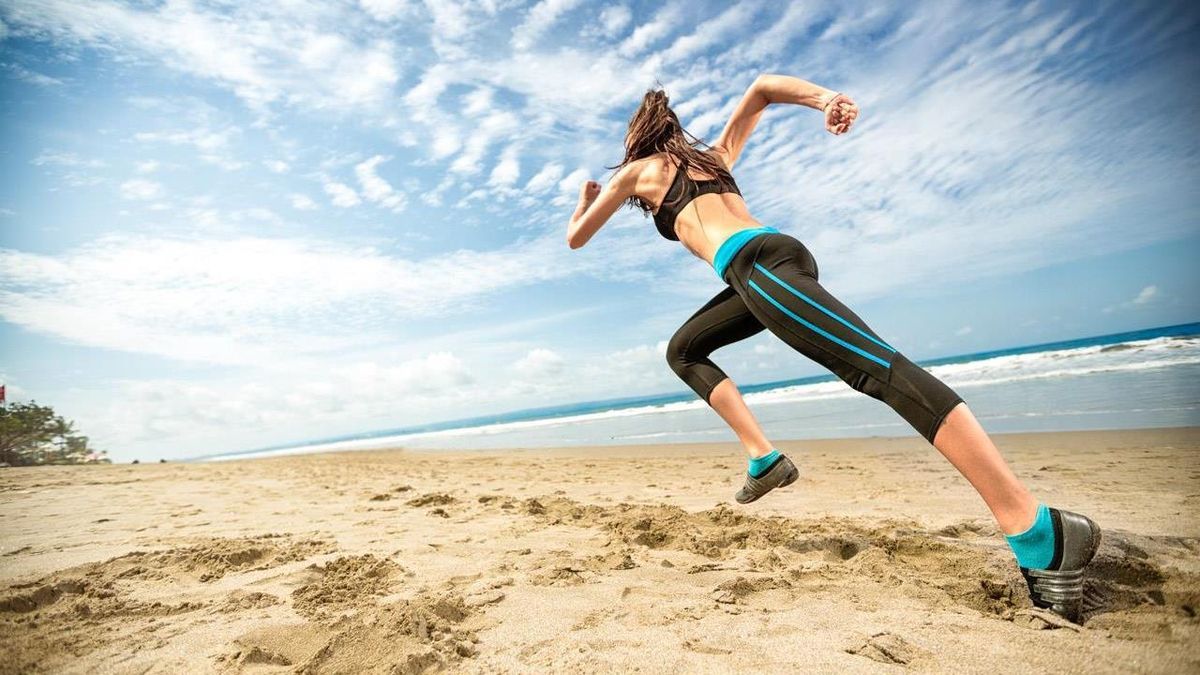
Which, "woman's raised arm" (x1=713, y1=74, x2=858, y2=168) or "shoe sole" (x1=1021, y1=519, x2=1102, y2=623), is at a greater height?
"woman's raised arm" (x1=713, y1=74, x2=858, y2=168)

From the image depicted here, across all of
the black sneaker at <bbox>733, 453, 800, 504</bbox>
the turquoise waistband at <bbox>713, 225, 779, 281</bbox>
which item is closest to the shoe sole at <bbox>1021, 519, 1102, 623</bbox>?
the black sneaker at <bbox>733, 453, 800, 504</bbox>

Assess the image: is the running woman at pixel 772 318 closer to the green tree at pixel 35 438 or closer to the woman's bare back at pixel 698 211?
the woman's bare back at pixel 698 211

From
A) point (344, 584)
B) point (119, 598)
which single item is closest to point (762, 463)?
point (344, 584)

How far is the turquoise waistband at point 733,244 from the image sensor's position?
227cm

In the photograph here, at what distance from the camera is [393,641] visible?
1809mm

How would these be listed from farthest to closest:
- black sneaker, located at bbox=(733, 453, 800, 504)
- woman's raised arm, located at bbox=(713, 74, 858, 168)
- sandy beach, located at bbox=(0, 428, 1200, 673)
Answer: black sneaker, located at bbox=(733, 453, 800, 504), woman's raised arm, located at bbox=(713, 74, 858, 168), sandy beach, located at bbox=(0, 428, 1200, 673)

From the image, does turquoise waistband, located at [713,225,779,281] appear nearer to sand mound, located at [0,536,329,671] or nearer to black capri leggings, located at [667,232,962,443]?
black capri leggings, located at [667,232,962,443]

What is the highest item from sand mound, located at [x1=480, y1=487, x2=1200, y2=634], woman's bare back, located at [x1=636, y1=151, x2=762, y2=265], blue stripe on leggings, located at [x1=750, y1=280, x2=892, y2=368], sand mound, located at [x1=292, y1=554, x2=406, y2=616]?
woman's bare back, located at [x1=636, y1=151, x2=762, y2=265]

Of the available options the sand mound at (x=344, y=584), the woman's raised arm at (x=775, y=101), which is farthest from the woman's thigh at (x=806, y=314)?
the sand mound at (x=344, y=584)

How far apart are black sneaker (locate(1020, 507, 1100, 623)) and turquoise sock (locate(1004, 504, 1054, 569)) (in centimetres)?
1

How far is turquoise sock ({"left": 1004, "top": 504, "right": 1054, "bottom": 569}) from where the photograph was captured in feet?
5.84

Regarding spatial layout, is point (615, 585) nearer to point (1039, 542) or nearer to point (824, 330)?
point (824, 330)

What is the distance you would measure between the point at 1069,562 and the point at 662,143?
87.6 inches

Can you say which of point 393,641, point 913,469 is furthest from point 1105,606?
point 913,469
